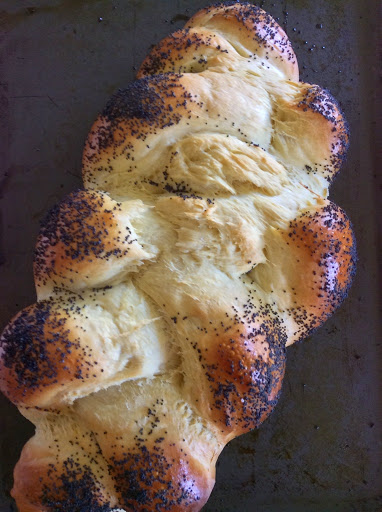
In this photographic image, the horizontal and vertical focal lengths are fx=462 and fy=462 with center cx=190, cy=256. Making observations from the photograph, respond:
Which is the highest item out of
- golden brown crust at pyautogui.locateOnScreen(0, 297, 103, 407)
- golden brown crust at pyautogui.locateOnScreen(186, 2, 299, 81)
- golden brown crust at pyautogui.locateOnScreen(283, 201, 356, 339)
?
golden brown crust at pyautogui.locateOnScreen(186, 2, 299, 81)

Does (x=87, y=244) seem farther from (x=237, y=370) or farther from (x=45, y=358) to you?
(x=237, y=370)

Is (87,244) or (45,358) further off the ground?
(87,244)

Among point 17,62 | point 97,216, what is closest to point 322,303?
point 97,216

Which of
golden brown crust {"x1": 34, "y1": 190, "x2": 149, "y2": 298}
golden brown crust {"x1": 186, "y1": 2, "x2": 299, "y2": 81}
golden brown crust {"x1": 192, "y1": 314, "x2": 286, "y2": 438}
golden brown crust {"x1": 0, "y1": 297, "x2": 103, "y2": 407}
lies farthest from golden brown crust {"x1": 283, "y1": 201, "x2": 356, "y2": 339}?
golden brown crust {"x1": 0, "y1": 297, "x2": 103, "y2": 407}

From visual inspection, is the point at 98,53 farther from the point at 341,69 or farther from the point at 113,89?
the point at 341,69

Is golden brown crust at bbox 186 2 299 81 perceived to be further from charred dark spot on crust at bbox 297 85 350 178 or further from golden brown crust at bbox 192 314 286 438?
golden brown crust at bbox 192 314 286 438

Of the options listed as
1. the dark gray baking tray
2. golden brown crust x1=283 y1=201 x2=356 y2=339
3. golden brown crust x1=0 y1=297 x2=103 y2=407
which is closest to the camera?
golden brown crust x1=0 y1=297 x2=103 y2=407

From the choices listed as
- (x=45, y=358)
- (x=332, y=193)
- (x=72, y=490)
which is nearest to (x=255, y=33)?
(x=332, y=193)
